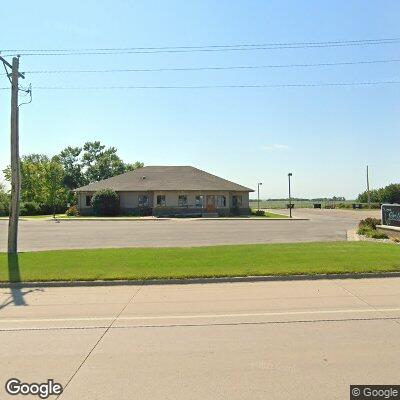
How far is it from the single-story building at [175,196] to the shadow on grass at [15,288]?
31104 mm

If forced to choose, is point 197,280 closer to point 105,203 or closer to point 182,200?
point 105,203

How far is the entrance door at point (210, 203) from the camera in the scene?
45781 mm

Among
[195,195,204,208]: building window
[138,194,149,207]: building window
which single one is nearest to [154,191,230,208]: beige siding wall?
[195,195,204,208]: building window

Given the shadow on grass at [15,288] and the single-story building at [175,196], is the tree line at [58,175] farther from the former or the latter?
the shadow on grass at [15,288]

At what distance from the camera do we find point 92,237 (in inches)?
891

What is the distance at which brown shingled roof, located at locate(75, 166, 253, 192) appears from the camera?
46050 millimetres

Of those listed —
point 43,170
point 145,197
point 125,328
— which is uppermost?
point 43,170

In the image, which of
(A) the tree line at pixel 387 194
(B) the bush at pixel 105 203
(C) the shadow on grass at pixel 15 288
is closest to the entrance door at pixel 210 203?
(B) the bush at pixel 105 203

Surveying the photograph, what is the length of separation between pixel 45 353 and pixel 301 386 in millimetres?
3212

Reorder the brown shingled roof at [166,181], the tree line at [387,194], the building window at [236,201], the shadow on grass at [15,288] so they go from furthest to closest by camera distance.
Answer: the tree line at [387,194] < the building window at [236,201] < the brown shingled roof at [166,181] < the shadow on grass at [15,288]

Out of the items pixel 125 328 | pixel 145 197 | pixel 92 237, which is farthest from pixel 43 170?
pixel 125 328

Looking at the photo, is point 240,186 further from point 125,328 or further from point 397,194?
point 397,194

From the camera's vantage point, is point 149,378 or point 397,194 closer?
point 149,378

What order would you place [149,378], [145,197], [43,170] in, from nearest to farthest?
[149,378]
[145,197]
[43,170]
